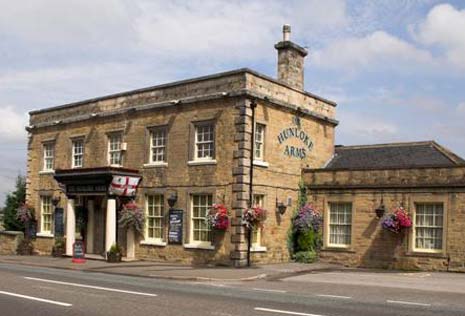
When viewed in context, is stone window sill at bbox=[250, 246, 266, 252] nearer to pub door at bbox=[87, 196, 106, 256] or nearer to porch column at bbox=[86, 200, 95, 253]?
pub door at bbox=[87, 196, 106, 256]

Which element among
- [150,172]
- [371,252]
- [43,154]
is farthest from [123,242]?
[371,252]

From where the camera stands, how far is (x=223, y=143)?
2362 cm

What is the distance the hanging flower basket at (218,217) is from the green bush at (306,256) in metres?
3.83

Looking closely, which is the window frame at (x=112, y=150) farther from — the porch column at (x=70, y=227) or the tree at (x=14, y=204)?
the tree at (x=14, y=204)

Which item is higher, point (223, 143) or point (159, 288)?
point (223, 143)

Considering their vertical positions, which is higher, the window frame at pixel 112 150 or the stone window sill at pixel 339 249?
the window frame at pixel 112 150

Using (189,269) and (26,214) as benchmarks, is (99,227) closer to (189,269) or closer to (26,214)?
(26,214)

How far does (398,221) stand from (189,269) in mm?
7969

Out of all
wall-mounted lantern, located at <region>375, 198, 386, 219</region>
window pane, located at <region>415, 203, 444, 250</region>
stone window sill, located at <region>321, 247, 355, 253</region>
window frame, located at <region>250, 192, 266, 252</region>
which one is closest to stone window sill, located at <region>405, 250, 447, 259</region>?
window pane, located at <region>415, 203, 444, 250</region>

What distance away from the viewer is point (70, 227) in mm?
27719

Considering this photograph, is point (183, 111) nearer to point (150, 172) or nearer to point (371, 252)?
point (150, 172)

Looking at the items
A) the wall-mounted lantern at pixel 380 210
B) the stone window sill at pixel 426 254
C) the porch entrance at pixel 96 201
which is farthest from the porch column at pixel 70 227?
the stone window sill at pixel 426 254

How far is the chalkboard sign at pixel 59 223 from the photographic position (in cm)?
3005

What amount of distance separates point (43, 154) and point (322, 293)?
21.5 metres
